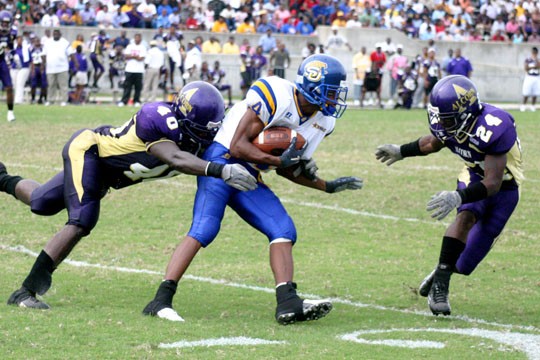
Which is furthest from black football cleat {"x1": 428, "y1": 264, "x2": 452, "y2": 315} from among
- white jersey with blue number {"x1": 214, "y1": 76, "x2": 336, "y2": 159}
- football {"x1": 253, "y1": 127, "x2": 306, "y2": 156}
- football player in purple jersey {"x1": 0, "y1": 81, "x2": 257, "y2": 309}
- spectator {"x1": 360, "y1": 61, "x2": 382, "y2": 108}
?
spectator {"x1": 360, "y1": 61, "x2": 382, "y2": 108}

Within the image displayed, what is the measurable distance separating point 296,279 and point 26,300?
1.97 m

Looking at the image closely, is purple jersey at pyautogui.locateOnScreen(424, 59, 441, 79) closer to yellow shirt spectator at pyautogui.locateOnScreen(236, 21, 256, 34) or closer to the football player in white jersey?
yellow shirt spectator at pyautogui.locateOnScreen(236, 21, 256, 34)

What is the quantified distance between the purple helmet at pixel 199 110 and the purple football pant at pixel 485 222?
61.1 inches

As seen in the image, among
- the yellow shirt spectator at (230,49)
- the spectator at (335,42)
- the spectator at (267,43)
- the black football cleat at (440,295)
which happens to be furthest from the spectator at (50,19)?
the black football cleat at (440,295)

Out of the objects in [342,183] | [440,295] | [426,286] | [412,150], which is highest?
[412,150]

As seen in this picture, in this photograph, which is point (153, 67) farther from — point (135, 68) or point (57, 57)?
point (57, 57)

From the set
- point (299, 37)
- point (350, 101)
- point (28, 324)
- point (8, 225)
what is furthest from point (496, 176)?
point (299, 37)

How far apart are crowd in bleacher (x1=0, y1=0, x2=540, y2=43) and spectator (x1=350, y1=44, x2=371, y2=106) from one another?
397 cm

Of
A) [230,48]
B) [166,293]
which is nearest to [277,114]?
[166,293]

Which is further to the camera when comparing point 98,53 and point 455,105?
point 98,53

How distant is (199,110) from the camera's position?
17.9 feet

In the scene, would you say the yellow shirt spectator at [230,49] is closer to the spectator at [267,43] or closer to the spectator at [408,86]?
the spectator at [267,43]

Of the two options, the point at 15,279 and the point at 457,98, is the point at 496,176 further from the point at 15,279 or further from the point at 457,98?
the point at 15,279

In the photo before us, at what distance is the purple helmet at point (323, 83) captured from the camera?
18.2 feet
